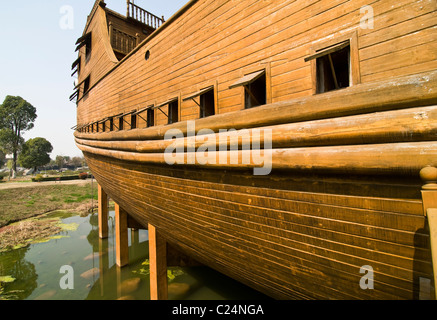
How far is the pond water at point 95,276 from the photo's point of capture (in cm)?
656

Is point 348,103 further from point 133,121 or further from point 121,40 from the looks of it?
point 121,40

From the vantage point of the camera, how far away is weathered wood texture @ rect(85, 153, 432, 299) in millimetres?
1410

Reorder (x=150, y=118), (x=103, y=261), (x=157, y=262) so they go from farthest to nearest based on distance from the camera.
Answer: (x=103, y=261)
(x=157, y=262)
(x=150, y=118)

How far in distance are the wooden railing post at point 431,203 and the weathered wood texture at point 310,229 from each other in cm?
19

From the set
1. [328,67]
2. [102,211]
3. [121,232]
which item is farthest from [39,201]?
[328,67]

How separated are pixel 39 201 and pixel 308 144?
25.4m

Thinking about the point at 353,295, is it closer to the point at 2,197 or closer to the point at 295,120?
the point at 295,120

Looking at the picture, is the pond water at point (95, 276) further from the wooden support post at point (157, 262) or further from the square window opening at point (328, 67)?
the square window opening at point (328, 67)

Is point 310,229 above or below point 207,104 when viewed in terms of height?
below

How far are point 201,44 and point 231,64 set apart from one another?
0.75m

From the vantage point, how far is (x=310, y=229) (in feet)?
5.84

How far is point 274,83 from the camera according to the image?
221 centimetres

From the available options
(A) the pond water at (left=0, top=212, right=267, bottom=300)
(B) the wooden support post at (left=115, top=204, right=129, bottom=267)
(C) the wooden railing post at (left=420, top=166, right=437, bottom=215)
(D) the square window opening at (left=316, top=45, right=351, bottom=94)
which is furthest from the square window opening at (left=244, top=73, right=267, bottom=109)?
(B) the wooden support post at (left=115, top=204, right=129, bottom=267)
